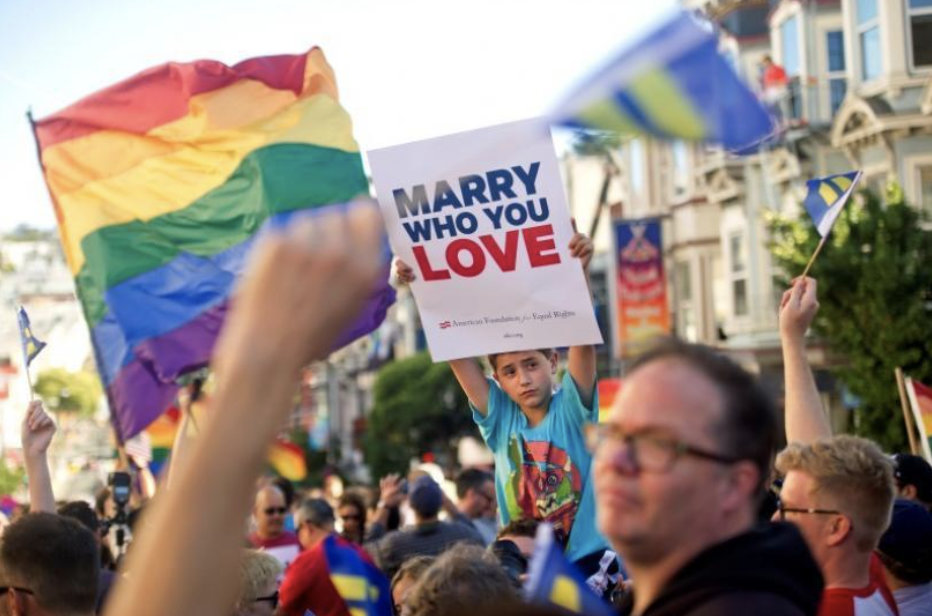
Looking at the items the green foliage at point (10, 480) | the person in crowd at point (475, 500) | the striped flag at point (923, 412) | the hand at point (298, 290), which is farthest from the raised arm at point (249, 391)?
the green foliage at point (10, 480)

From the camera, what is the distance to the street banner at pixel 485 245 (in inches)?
232

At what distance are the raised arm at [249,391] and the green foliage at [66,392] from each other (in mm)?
88237

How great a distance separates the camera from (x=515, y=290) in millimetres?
6062

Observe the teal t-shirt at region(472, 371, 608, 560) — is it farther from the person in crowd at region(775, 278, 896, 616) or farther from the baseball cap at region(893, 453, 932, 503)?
the baseball cap at region(893, 453, 932, 503)

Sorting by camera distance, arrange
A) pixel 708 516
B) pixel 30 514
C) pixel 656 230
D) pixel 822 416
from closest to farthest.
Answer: pixel 708 516 < pixel 30 514 < pixel 822 416 < pixel 656 230

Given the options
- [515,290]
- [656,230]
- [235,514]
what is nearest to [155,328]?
[515,290]

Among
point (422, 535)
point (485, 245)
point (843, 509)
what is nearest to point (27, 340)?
point (422, 535)

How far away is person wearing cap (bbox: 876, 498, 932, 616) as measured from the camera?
5.57 metres

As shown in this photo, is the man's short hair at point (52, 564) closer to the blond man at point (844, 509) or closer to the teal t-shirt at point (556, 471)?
the teal t-shirt at point (556, 471)

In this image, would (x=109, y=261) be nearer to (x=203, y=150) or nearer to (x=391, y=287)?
(x=203, y=150)

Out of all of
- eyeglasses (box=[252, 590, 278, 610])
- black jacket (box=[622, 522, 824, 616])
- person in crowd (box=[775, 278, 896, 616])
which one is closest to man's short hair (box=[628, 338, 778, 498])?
black jacket (box=[622, 522, 824, 616])

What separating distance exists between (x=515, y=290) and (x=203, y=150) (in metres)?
5.08

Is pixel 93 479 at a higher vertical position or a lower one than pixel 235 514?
lower

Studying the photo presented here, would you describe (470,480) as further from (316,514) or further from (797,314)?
(797,314)
